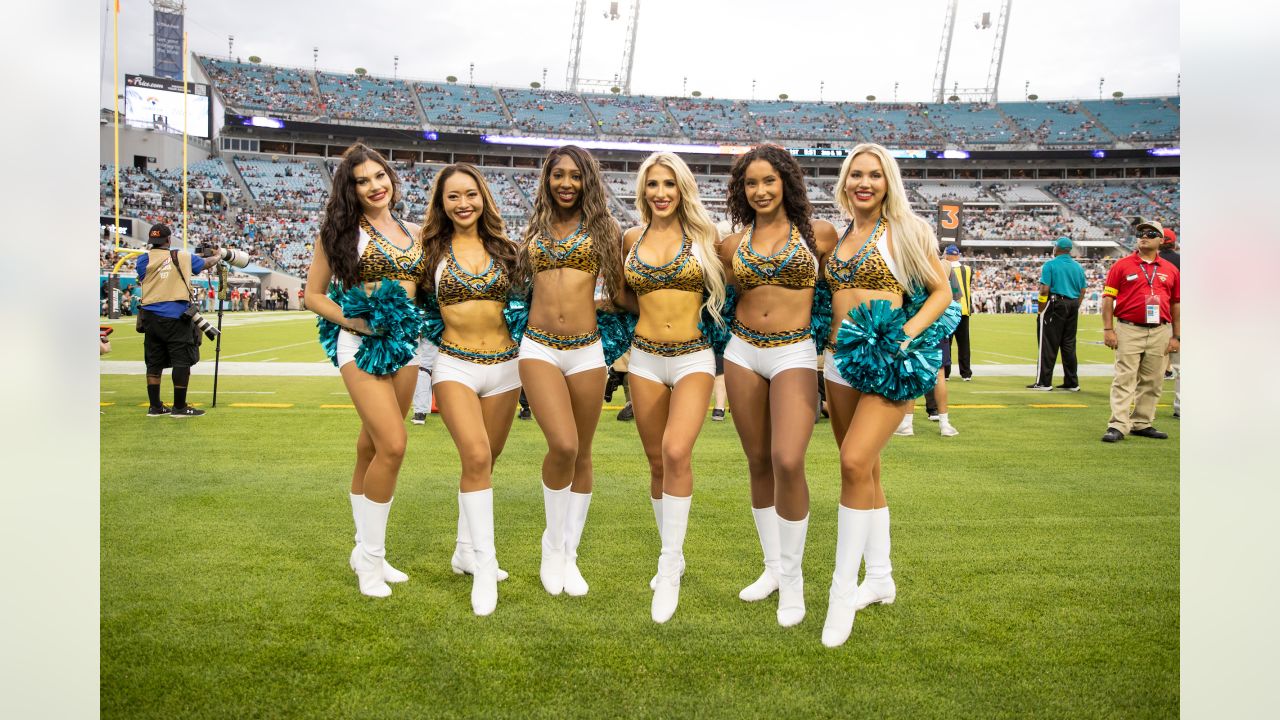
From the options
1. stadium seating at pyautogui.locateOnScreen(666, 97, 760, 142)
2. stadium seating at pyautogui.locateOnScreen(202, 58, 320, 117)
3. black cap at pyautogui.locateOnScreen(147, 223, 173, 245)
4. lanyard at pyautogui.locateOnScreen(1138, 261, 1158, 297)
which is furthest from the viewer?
stadium seating at pyautogui.locateOnScreen(666, 97, 760, 142)

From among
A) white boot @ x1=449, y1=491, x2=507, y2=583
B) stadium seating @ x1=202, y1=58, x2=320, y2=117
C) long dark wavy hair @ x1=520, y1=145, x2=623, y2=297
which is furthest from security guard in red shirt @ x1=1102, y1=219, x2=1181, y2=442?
stadium seating @ x1=202, y1=58, x2=320, y2=117

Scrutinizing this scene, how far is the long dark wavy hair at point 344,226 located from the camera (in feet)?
11.9

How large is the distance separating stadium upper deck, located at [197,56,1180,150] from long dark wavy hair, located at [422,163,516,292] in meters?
50.0

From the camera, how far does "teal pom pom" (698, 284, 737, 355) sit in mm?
3535

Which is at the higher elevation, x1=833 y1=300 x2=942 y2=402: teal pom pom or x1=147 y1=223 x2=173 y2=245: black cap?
x1=147 y1=223 x2=173 y2=245: black cap

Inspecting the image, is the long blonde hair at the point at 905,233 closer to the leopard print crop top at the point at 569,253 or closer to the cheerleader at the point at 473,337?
the leopard print crop top at the point at 569,253

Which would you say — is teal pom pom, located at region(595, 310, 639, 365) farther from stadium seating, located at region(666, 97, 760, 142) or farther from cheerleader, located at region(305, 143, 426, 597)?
stadium seating, located at region(666, 97, 760, 142)

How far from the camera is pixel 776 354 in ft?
11.0

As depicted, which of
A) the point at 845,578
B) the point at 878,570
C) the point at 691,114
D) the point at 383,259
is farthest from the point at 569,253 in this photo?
the point at 691,114

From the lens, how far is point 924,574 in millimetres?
3816

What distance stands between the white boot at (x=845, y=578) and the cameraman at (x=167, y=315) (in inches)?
267

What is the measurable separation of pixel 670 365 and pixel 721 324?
28cm
